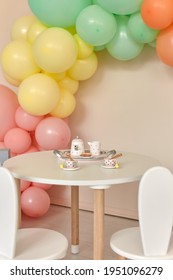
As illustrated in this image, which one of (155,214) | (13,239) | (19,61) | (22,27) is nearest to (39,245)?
(13,239)

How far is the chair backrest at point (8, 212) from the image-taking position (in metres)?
1.80

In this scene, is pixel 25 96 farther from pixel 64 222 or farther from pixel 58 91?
pixel 64 222

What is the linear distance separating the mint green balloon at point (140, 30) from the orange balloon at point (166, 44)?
6cm

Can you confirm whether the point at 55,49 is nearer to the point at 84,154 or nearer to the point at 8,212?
the point at 84,154

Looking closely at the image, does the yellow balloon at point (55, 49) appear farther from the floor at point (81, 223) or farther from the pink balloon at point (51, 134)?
the floor at point (81, 223)

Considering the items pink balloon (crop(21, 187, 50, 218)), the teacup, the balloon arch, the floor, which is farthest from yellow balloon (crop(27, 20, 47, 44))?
the floor

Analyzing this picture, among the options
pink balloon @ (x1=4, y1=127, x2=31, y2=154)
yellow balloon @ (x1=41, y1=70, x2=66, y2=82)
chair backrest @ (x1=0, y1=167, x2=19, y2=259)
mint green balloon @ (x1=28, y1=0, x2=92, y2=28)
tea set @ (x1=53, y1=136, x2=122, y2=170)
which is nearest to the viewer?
chair backrest @ (x1=0, y1=167, x2=19, y2=259)

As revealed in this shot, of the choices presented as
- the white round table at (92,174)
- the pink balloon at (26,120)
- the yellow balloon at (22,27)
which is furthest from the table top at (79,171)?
the yellow balloon at (22,27)

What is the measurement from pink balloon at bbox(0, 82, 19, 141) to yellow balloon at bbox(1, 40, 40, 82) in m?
0.26

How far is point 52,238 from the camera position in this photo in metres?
2.05

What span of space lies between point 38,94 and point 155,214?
1361mm

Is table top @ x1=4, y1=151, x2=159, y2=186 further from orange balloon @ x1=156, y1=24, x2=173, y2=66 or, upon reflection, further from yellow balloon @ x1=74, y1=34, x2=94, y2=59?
yellow balloon @ x1=74, y1=34, x2=94, y2=59

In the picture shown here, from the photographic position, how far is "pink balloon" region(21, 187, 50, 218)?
3.21 metres
